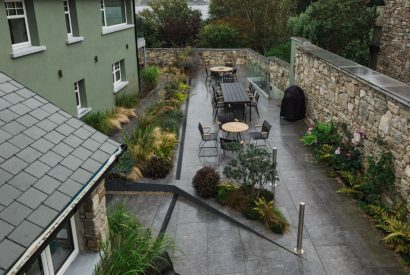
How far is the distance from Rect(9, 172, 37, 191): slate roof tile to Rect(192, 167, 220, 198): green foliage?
5.21 m

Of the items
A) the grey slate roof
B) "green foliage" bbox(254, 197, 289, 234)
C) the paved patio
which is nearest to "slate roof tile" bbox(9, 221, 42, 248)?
the grey slate roof

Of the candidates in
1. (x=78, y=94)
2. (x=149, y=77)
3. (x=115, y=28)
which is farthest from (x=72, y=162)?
(x=149, y=77)

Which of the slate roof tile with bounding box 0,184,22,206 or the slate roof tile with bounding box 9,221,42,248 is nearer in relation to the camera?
the slate roof tile with bounding box 9,221,42,248

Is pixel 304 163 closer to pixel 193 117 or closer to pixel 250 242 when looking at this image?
pixel 250 242

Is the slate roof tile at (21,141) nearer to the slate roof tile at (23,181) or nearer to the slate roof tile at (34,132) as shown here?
the slate roof tile at (34,132)

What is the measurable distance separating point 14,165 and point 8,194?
1.42ft

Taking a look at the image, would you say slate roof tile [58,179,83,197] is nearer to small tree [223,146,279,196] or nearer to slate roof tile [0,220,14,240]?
slate roof tile [0,220,14,240]

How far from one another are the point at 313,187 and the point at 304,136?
2974 mm

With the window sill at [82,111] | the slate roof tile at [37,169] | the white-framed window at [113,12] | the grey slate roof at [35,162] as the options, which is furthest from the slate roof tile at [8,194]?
the white-framed window at [113,12]

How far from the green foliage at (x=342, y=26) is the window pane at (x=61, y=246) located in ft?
45.3

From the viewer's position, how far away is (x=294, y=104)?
13.5m

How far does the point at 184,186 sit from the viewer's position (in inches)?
368

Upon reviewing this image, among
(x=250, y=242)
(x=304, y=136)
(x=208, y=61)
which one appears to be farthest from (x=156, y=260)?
(x=208, y=61)

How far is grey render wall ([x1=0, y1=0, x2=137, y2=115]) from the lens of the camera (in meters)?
9.90
